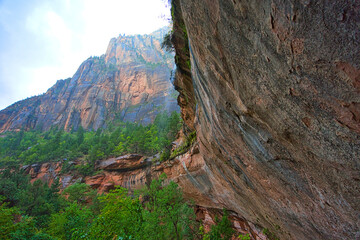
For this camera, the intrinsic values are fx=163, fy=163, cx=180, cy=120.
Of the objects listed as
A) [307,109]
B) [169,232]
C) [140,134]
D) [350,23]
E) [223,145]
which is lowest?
[169,232]

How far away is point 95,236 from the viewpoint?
6.74 m

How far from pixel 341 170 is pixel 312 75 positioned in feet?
6.46

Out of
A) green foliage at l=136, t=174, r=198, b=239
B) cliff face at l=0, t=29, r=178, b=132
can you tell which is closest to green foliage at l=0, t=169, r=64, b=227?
green foliage at l=136, t=174, r=198, b=239

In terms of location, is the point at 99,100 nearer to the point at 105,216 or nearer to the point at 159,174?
the point at 159,174

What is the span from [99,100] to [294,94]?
8469 centimetres

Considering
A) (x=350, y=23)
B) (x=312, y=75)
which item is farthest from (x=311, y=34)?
(x=312, y=75)

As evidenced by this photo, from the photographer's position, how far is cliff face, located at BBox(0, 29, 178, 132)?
70.9 meters

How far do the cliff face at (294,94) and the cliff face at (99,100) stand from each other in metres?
59.3

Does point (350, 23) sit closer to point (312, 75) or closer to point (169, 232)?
point (312, 75)

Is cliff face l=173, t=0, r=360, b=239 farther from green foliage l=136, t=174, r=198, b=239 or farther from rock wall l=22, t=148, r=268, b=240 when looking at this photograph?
green foliage l=136, t=174, r=198, b=239

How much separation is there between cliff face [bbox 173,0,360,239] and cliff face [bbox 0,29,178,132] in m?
59.3

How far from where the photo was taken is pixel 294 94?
2.83 meters

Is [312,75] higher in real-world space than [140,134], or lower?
higher

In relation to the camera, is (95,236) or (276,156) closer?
(276,156)
